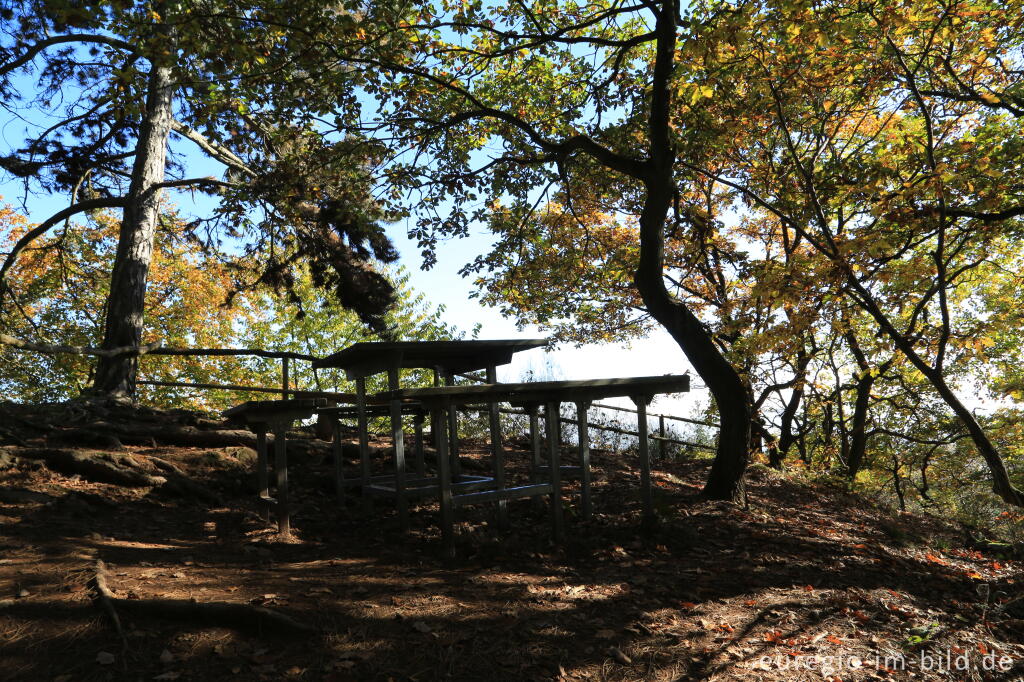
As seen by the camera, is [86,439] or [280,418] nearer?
[280,418]

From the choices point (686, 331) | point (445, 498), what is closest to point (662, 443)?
point (686, 331)

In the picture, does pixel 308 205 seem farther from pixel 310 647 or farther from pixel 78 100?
pixel 310 647

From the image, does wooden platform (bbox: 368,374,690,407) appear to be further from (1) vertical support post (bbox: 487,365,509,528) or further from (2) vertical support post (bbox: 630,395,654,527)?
→ (1) vertical support post (bbox: 487,365,509,528)

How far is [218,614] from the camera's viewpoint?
11.5ft

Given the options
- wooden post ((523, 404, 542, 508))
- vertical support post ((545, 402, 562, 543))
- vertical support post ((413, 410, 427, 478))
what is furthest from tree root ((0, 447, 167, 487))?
vertical support post ((545, 402, 562, 543))

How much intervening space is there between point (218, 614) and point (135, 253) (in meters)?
9.81

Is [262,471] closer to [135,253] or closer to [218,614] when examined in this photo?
[218,614]

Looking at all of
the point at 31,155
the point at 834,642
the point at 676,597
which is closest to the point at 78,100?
the point at 31,155

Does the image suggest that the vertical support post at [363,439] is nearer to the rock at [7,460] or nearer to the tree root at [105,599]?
the tree root at [105,599]

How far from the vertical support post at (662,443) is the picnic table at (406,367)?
6452mm

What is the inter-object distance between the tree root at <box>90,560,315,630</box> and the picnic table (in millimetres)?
2074

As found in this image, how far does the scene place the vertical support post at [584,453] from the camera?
6.51 metres

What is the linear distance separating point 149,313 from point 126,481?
1984cm

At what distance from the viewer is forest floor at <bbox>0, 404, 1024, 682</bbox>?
3.38 meters
